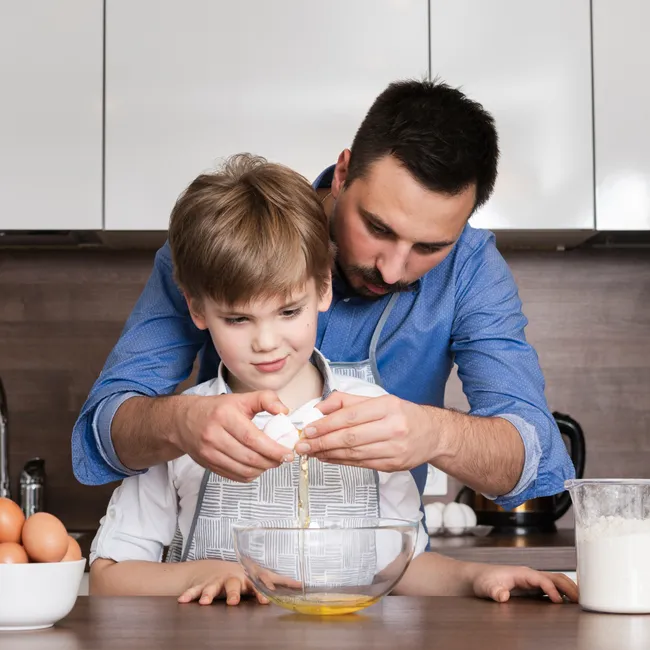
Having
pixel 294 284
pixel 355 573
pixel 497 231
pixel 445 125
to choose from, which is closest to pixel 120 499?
pixel 294 284

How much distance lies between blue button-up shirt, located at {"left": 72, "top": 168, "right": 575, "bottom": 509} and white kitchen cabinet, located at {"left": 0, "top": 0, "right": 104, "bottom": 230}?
808 millimetres

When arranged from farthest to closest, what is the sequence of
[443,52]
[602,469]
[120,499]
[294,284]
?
[602,469] < [443,52] < [120,499] < [294,284]

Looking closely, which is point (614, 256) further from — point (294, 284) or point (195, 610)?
point (195, 610)

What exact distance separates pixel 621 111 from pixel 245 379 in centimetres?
142

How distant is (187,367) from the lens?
5.08ft

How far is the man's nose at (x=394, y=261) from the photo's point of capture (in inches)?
56.7

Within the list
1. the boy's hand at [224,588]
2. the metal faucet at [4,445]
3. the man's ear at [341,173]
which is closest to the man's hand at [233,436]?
the boy's hand at [224,588]

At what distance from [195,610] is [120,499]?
0.40m

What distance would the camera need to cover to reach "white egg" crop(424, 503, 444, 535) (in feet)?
7.50

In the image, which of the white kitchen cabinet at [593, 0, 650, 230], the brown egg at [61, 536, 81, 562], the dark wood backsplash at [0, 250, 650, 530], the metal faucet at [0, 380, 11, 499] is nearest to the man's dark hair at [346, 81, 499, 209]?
the brown egg at [61, 536, 81, 562]

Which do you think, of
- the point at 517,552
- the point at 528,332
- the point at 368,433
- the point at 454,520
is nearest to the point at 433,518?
the point at 454,520

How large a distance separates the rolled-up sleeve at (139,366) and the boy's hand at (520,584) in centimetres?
51

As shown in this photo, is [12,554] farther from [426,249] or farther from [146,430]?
[426,249]

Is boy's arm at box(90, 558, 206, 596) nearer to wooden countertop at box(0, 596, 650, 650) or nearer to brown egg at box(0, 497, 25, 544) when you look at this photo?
wooden countertop at box(0, 596, 650, 650)
